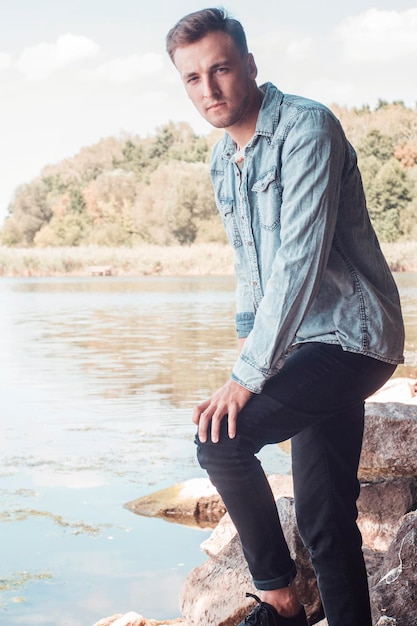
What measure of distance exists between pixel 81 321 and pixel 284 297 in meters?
12.3

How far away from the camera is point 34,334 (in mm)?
12508

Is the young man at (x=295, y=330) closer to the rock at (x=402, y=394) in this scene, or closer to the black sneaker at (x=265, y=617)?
the black sneaker at (x=265, y=617)

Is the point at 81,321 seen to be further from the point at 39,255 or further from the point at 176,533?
the point at 39,255

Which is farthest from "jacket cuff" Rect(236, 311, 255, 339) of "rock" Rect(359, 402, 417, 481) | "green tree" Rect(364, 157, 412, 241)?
"green tree" Rect(364, 157, 412, 241)

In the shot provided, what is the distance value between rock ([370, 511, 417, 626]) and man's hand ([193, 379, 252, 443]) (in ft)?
2.18

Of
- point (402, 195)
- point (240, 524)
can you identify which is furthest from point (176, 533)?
point (402, 195)

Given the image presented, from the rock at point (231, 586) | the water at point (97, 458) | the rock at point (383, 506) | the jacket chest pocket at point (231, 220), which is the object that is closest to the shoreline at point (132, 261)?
the water at point (97, 458)

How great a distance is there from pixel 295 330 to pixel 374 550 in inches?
54.2

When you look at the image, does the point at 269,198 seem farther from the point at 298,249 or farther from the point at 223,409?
the point at 223,409

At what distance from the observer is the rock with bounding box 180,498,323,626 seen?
2.68 m

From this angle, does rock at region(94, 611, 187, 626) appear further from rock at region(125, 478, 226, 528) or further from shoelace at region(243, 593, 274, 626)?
rock at region(125, 478, 226, 528)

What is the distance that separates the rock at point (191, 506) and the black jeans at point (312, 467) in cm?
239

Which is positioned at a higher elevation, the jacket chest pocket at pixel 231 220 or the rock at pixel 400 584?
the jacket chest pocket at pixel 231 220

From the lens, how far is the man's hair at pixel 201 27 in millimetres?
2035
